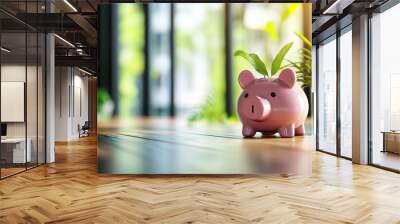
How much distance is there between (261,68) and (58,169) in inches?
161

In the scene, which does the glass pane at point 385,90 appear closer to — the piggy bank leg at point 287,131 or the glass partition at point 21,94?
the piggy bank leg at point 287,131

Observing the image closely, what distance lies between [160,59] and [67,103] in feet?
35.4

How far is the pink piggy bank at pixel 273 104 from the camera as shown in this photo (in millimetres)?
5473

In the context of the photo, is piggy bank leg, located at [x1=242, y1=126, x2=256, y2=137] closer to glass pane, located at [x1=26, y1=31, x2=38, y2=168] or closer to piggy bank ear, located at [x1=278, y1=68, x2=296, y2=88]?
piggy bank ear, located at [x1=278, y1=68, x2=296, y2=88]

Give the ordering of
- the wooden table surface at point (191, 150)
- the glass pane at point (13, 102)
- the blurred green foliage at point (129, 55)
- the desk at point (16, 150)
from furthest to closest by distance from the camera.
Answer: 1. the desk at point (16, 150)
2. the glass pane at point (13, 102)
3. the blurred green foliage at point (129, 55)
4. the wooden table surface at point (191, 150)

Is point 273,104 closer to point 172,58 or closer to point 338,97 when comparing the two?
point 172,58

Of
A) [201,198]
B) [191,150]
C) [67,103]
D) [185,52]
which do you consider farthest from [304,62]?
[67,103]

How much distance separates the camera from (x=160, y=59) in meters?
5.68

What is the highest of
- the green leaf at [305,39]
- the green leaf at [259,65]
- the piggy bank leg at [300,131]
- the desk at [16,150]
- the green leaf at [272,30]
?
the green leaf at [272,30]

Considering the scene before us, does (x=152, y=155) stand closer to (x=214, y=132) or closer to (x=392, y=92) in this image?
(x=214, y=132)

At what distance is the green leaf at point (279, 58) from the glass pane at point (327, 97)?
441cm

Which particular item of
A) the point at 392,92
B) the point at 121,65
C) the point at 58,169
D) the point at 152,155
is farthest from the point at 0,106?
the point at 392,92

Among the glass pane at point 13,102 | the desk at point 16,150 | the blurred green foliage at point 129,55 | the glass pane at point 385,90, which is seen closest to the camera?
the blurred green foliage at point 129,55

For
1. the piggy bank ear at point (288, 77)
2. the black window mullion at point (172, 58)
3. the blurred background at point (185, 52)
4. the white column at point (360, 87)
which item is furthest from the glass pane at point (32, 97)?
the white column at point (360, 87)
